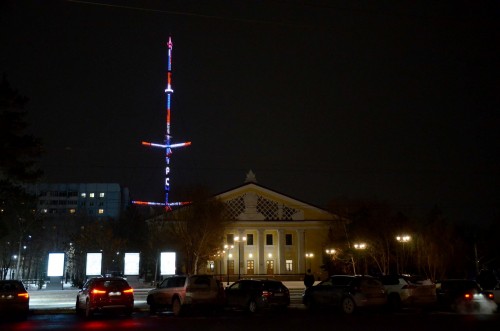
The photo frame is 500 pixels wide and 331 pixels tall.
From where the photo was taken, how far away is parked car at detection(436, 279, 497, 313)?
2344 cm

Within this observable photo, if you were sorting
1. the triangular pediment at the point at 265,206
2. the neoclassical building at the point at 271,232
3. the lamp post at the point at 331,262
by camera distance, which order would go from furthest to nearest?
the triangular pediment at the point at 265,206 → the neoclassical building at the point at 271,232 → the lamp post at the point at 331,262

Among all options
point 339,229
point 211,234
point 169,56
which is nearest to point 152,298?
point 211,234

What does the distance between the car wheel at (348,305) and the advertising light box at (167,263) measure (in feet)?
59.2

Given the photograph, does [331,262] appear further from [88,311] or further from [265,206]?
[88,311]

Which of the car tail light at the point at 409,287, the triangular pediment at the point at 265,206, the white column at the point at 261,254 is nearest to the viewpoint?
the car tail light at the point at 409,287

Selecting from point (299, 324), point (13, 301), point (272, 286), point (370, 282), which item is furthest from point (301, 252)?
point (299, 324)

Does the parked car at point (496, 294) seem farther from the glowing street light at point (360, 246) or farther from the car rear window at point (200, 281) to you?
the glowing street light at point (360, 246)

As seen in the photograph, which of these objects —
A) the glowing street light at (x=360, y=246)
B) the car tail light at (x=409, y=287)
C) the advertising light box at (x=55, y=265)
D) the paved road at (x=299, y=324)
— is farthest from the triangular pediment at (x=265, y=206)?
the paved road at (x=299, y=324)

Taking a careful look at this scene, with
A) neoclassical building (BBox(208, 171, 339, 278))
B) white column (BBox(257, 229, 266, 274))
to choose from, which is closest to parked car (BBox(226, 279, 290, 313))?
neoclassical building (BBox(208, 171, 339, 278))

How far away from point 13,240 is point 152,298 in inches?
1897

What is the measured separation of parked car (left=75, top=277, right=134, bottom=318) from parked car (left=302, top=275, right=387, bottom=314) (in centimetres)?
872

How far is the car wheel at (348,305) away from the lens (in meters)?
22.7

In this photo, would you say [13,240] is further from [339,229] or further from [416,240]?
[416,240]

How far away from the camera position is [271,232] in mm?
78000
